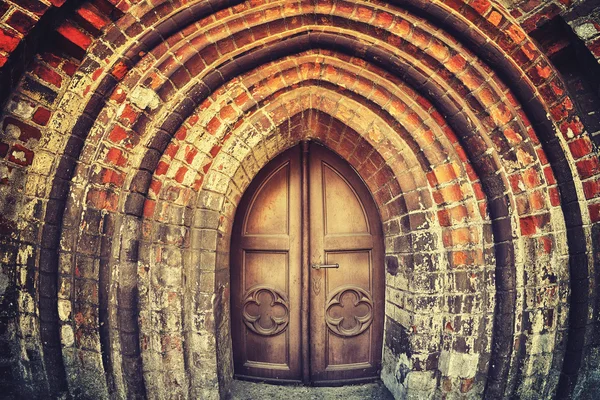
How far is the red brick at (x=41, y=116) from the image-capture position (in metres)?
1.78

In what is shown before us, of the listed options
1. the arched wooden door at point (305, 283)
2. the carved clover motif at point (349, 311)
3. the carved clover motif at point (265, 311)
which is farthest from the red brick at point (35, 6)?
the carved clover motif at point (349, 311)

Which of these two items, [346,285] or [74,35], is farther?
[346,285]

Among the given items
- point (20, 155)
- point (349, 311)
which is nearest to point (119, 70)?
point (20, 155)

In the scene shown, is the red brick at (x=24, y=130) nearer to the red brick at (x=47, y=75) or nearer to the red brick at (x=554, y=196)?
the red brick at (x=47, y=75)

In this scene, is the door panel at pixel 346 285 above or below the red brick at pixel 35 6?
below

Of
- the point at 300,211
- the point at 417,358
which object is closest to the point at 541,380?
the point at 417,358

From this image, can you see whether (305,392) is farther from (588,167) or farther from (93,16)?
(93,16)

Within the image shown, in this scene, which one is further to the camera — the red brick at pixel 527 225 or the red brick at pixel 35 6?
the red brick at pixel 527 225

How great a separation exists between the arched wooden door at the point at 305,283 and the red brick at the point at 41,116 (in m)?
1.35

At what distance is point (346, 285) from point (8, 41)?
262 cm

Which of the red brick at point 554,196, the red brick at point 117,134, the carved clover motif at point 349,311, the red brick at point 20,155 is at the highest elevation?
the red brick at point 117,134

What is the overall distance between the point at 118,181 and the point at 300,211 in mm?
1301

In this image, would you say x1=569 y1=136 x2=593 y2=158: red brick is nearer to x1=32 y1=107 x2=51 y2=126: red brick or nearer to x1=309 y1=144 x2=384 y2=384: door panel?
x1=309 y1=144 x2=384 y2=384: door panel

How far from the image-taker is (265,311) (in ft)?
7.92
